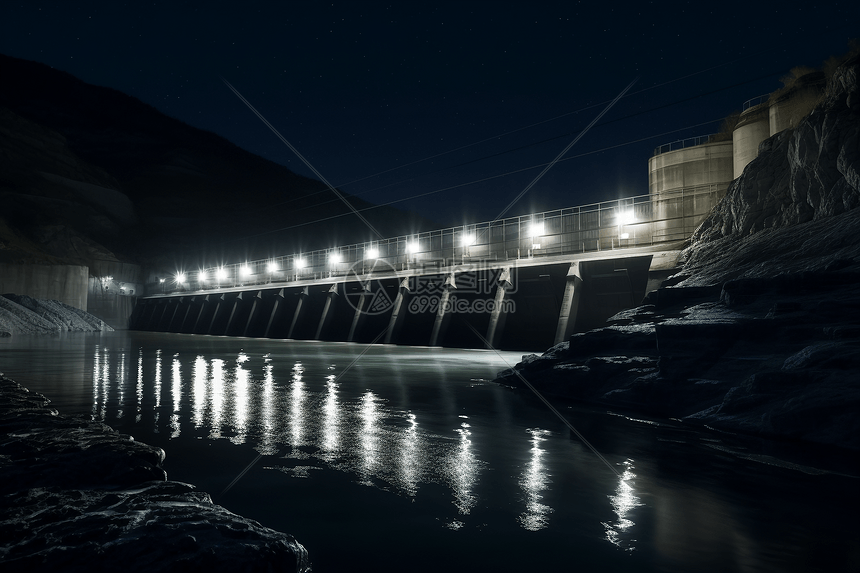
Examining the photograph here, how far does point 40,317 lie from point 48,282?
1394 cm

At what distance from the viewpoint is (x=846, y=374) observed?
8.20 metres

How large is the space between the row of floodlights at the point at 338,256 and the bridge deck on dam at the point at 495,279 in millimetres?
97

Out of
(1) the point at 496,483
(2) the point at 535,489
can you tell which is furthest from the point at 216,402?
(2) the point at 535,489

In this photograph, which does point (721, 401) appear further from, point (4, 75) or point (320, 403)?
point (4, 75)

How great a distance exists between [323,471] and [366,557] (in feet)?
8.09

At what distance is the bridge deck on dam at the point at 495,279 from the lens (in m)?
29.7

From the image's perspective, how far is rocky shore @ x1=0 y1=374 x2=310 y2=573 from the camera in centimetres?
341

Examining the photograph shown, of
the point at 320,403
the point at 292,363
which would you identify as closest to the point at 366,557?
the point at 320,403

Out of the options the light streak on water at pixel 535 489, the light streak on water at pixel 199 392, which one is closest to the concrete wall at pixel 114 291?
the light streak on water at pixel 199 392

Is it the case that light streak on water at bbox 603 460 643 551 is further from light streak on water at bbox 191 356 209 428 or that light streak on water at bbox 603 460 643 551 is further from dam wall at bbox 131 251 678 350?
dam wall at bbox 131 251 678 350

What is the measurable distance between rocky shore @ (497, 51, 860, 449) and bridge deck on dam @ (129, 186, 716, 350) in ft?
27.3

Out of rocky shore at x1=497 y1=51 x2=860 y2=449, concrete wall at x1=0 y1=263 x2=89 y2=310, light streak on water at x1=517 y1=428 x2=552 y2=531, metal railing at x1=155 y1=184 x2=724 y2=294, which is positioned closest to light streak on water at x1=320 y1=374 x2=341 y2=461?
light streak on water at x1=517 y1=428 x2=552 y2=531

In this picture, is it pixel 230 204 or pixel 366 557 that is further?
pixel 230 204

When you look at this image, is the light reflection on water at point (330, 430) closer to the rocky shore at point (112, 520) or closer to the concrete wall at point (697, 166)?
the rocky shore at point (112, 520)
